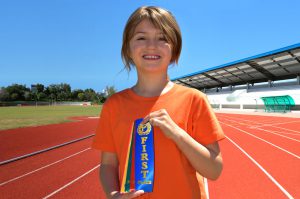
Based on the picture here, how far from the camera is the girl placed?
1108 millimetres

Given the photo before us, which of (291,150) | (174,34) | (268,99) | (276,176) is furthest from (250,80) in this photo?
(174,34)

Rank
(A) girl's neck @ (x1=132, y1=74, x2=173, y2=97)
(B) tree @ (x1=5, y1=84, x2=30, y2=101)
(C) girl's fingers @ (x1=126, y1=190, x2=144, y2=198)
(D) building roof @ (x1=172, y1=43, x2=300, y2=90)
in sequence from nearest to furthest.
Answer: (C) girl's fingers @ (x1=126, y1=190, x2=144, y2=198)
(A) girl's neck @ (x1=132, y1=74, x2=173, y2=97)
(D) building roof @ (x1=172, y1=43, x2=300, y2=90)
(B) tree @ (x1=5, y1=84, x2=30, y2=101)

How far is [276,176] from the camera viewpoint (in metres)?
5.06

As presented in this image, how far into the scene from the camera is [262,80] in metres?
41.4

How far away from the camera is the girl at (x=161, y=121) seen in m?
1.11

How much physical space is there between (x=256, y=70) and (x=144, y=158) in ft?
132

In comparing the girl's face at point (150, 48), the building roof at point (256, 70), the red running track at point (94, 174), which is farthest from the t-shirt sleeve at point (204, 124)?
the building roof at point (256, 70)

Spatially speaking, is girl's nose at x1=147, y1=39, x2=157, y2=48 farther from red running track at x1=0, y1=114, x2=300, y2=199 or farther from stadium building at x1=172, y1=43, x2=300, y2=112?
stadium building at x1=172, y1=43, x2=300, y2=112

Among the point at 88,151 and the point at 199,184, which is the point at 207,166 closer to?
the point at 199,184

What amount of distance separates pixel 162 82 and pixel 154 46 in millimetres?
196

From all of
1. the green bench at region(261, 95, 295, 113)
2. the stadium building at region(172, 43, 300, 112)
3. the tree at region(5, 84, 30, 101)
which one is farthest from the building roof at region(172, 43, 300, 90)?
the tree at region(5, 84, 30, 101)

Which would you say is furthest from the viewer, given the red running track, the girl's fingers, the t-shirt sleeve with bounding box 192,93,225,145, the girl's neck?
the red running track

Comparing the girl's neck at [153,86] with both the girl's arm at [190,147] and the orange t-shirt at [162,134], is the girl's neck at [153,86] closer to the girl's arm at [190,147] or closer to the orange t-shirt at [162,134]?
the orange t-shirt at [162,134]

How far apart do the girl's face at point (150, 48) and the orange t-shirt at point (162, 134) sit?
150 millimetres
